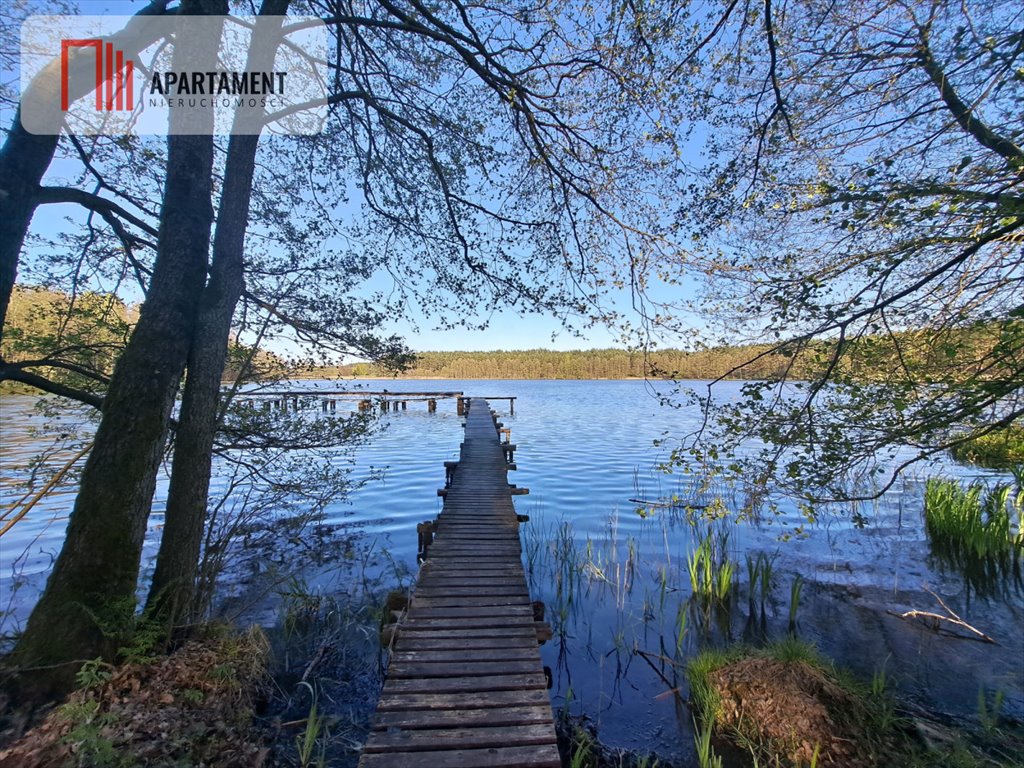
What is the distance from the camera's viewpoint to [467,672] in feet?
12.3

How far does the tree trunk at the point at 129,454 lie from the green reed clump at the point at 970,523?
40.0 ft

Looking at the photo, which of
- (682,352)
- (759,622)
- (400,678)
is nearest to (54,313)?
(400,678)

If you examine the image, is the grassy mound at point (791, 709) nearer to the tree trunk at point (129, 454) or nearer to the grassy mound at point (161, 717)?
the grassy mound at point (161, 717)

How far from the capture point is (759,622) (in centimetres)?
631

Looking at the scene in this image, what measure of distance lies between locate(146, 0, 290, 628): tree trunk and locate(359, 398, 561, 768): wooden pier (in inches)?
79.6

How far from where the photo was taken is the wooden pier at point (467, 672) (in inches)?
116

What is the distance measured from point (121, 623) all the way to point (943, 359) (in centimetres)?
722

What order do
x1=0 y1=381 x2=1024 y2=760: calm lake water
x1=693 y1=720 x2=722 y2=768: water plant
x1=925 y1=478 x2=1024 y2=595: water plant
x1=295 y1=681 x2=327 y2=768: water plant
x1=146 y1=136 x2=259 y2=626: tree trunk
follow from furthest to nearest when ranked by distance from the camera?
1. x1=925 y1=478 x2=1024 y2=595: water plant
2. x1=0 y1=381 x2=1024 y2=760: calm lake water
3. x1=146 y1=136 x2=259 y2=626: tree trunk
4. x1=295 y1=681 x2=327 y2=768: water plant
5. x1=693 y1=720 x2=722 y2=768: water plant

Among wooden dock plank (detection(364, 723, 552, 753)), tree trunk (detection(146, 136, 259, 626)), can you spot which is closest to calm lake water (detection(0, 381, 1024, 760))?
wooden dock plank (detection(364, 723, 552, 753))

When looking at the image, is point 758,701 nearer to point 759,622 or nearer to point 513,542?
point 759,622

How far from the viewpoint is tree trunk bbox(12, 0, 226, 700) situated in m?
3.21

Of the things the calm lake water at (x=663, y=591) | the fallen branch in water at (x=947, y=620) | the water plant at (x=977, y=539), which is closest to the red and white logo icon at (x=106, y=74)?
the calm lake water at (x=663, y=591)

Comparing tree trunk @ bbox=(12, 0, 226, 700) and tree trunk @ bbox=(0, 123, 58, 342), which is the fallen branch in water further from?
tree trunk @ bbox=(0, 123, 58, 342)

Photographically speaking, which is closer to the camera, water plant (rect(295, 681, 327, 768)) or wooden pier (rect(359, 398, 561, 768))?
wooden pier (rect(359, 398, 561, 768))
